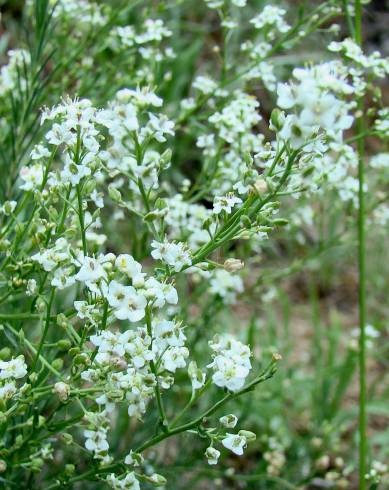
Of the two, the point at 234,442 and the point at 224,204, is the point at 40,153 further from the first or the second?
the point at 234,442

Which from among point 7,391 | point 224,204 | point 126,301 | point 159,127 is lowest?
point 7,391


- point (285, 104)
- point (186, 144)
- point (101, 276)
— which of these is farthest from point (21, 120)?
point (186, 144)

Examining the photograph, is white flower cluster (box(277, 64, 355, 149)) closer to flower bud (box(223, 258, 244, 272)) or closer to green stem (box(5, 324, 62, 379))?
flower bud (box(223, 258, 244, 272))

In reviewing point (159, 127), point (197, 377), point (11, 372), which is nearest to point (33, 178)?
point (159, 127)

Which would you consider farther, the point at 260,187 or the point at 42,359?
the point at 42,359

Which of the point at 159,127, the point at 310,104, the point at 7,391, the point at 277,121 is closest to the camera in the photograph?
the point at 310,104

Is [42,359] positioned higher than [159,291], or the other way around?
[159,291]

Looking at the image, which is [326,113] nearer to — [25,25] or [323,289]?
[25,25]

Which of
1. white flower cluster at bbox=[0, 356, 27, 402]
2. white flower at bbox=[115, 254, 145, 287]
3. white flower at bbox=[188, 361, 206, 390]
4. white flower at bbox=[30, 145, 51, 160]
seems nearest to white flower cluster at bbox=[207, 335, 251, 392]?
white flower at bbox=[188, 361, 206, 390]

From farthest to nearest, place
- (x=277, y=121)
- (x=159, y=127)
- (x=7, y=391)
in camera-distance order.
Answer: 1. (x=159, y=127)
2. (x=7, y=391)
3. (x=277, y=121)
